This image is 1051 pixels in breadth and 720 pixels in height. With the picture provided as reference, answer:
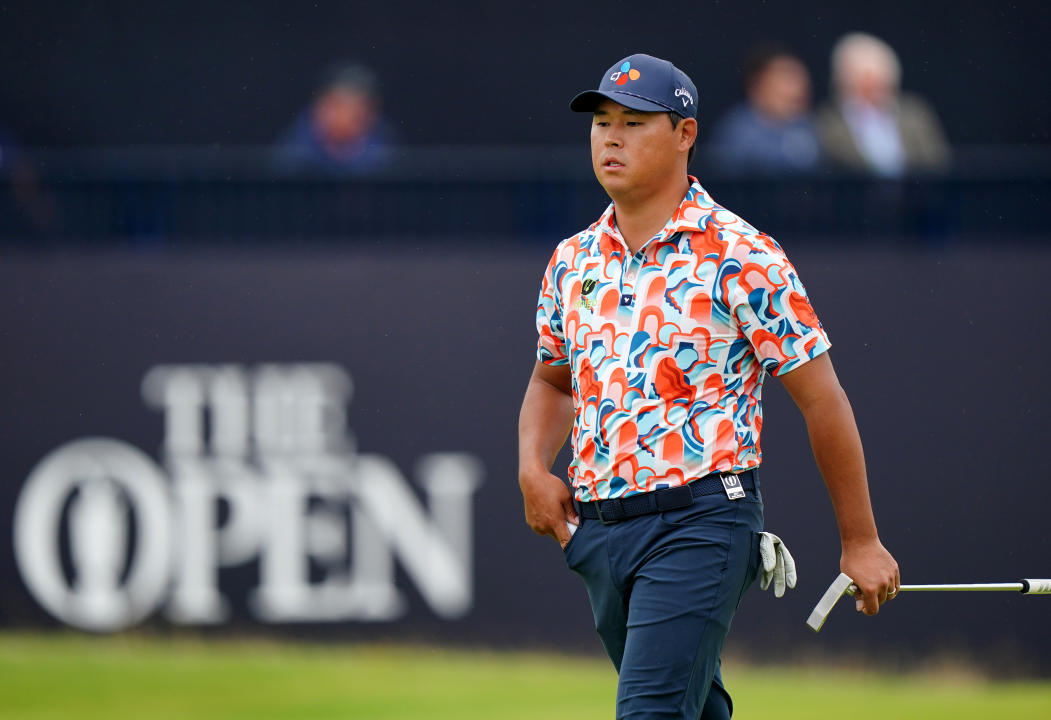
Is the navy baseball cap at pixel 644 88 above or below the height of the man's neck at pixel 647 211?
above

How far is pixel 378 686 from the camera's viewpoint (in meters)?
7.45

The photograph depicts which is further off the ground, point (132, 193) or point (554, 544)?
point (132, 193)

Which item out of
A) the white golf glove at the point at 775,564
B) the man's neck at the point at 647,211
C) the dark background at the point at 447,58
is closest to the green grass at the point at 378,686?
the white golf glove at the point at 775,564

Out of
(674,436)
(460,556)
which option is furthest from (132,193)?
(674,436)

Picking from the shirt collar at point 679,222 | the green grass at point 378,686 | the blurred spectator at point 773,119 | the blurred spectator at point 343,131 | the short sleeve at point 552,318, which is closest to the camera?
the shirt collar at point 679,222

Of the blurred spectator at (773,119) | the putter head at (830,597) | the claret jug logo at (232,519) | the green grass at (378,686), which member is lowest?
the green grass at (378,686)

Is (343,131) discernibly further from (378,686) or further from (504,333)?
(378,686)

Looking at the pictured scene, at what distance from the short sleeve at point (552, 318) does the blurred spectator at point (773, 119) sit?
4.16 meters

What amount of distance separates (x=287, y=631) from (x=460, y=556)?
2.84 feet

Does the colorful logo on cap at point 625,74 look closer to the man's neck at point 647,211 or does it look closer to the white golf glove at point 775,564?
the man's neck at point 647,211

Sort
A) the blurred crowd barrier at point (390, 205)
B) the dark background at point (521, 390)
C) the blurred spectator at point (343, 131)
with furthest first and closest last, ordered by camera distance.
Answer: the blurred spectator at point (343, 131) → the blurred crowd barrier at point (390, 205) → the dark background at point (521, 390)

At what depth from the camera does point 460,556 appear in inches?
305

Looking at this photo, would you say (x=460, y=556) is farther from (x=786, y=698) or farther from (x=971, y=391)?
(x=971, y=391)

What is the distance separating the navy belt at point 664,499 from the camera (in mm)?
3850
